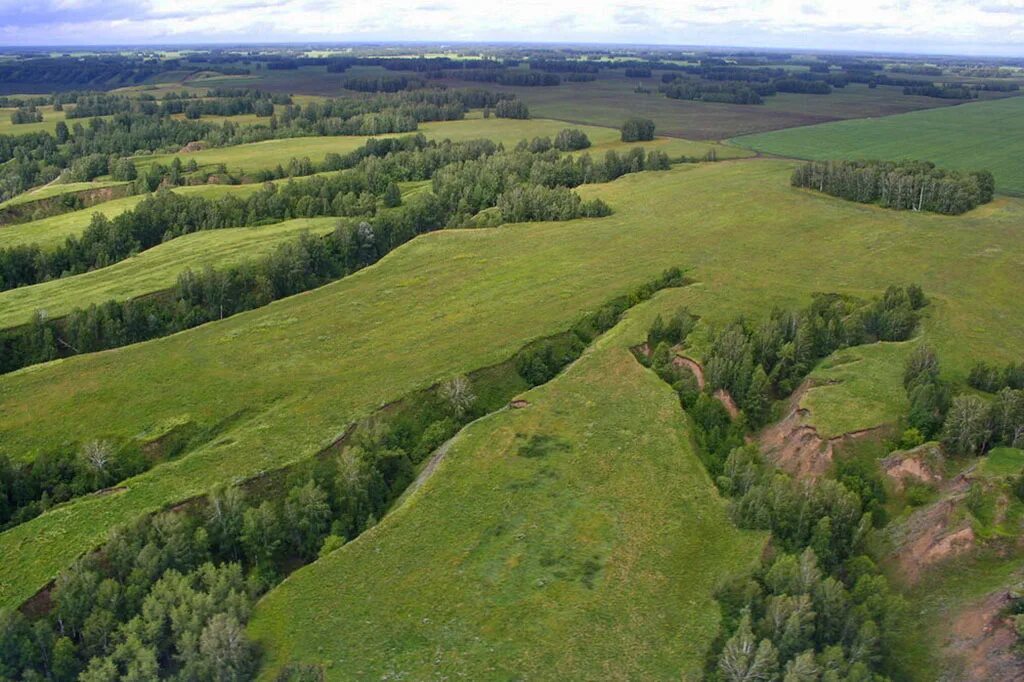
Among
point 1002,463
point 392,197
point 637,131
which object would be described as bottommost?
point 1002,463

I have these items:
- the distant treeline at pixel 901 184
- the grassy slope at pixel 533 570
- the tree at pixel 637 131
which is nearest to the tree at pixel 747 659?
the grassy slope at pixel 533 570

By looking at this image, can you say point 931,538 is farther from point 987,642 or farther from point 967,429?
point 967,429

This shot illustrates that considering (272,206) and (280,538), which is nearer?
(280,538)

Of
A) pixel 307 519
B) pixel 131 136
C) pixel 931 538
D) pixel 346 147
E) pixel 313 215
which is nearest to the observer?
pixel 931 538

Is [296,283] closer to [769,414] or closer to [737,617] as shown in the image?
[769,414]

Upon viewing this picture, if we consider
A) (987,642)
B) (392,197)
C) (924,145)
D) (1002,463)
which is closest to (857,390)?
(1002,463)

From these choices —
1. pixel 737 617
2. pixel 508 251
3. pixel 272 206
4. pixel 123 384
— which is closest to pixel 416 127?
pixel 272 206

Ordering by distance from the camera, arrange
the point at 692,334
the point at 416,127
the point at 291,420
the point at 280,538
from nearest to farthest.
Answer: the point at 280,538, the point at 291,420, the point at 692,334, the point at 416,127
